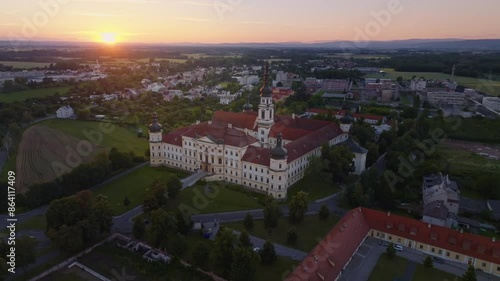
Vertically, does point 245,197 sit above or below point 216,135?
below

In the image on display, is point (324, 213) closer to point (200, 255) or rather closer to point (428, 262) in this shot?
point (428, 262)

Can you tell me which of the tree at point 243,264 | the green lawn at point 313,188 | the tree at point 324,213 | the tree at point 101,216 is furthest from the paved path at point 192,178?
the tree at point 243,264

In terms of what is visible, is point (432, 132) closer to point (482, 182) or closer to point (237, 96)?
point (482, 182)

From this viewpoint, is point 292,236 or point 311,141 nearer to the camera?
point 292,236

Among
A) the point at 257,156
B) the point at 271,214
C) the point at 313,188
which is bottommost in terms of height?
the point at 313,188

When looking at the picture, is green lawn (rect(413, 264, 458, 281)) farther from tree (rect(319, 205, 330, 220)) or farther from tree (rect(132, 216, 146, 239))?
tree (rect(132, 216, 146, 239))

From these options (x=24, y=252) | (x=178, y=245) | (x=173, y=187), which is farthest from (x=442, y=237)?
(x=24, y=252)

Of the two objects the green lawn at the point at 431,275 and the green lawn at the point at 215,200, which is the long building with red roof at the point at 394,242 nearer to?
the green lawn at the point at 431,275
